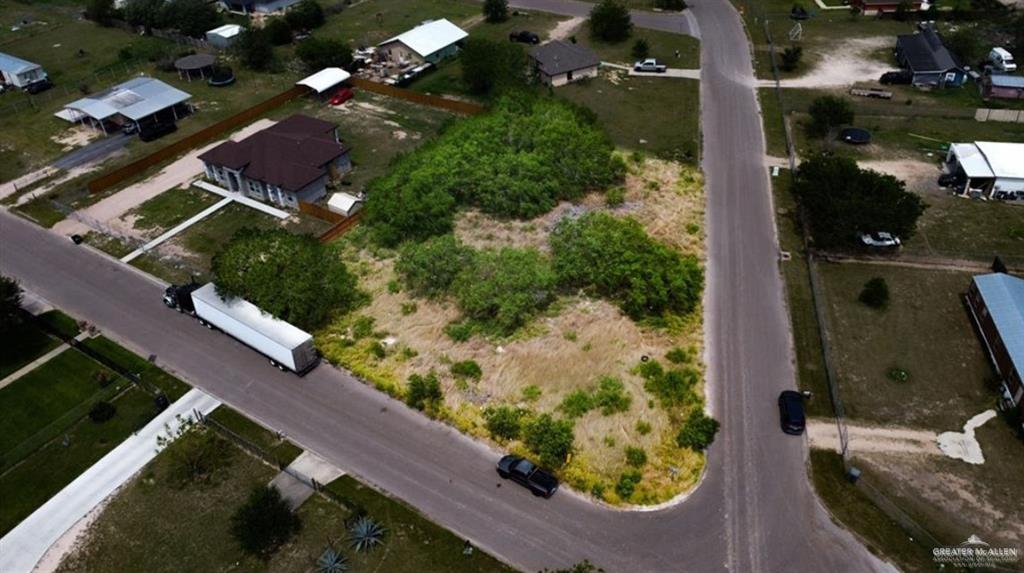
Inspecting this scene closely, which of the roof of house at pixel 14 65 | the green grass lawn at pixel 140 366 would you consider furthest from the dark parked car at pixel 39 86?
the green grass lawn at pixel 140 366

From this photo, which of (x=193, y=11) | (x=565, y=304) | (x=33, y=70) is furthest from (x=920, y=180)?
(x=33, y=70)

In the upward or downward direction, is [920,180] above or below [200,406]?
above

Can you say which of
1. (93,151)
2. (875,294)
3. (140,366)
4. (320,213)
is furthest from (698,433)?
(93,151)

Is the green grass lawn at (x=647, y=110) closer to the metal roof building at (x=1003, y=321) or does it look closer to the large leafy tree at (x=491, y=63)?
the large leafy tree at (x=491, y=63)

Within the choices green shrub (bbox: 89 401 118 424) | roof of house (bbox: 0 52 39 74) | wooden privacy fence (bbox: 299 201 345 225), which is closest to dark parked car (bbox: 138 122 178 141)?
roof of house (bbox: 0 52 39 74)

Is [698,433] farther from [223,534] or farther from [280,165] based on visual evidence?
[280,165]

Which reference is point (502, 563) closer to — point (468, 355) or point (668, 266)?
point (468, 355)
